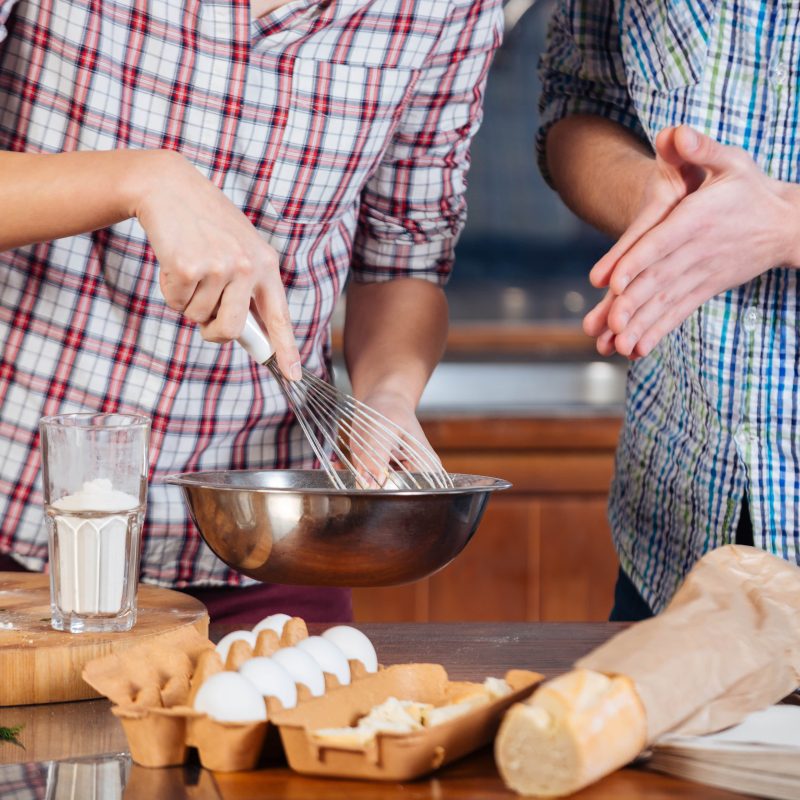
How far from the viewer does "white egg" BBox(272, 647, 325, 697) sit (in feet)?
2.06

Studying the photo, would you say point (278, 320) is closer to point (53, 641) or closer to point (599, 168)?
point (53, 641)

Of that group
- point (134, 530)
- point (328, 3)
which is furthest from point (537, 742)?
point (328, 3)

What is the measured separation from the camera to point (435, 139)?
109 cm

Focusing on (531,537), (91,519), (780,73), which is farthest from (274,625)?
(531,537)

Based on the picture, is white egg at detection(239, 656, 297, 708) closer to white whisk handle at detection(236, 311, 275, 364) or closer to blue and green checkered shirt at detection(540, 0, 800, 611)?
white whisk handle at detection(236, 311, 275, 364)

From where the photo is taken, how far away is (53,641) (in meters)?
0.74

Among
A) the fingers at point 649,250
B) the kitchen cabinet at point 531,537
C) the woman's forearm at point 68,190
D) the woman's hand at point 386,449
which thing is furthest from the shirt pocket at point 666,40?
the kitchen cabinet at point 531,537

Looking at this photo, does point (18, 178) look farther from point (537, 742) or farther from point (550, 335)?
point (550, 335)

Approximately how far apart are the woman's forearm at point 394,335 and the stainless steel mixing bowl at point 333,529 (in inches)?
10.9

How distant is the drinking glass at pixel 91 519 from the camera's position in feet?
2.57

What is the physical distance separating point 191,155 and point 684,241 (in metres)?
0.38

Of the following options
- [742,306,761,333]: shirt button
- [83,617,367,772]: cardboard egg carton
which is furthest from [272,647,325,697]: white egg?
[742,306,761,333]: shirt button

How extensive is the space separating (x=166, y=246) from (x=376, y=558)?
236 mm

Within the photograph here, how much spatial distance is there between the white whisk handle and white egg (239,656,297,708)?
→ 0.79 ft
